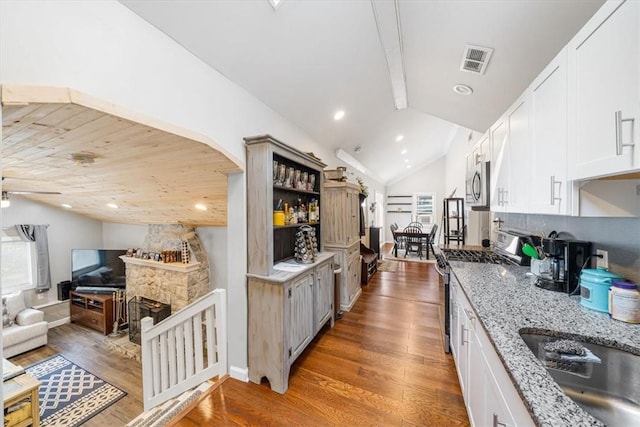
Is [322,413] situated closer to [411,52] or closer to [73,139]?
[73,139]

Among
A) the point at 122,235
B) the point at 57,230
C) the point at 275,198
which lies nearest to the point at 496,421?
the point at 275,198

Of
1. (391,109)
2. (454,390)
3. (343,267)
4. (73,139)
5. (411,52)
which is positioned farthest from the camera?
(391,109)

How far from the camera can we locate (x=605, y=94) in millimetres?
920

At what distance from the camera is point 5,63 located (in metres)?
0.96

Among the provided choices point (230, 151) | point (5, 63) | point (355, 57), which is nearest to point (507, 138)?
point (355, 57)

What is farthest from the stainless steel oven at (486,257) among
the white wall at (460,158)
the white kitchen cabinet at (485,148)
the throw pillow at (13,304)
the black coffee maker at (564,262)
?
the throw pillow at (13,304)

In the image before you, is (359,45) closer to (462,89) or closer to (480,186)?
(462,89)

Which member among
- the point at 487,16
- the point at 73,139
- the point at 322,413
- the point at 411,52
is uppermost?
the point at 411,52

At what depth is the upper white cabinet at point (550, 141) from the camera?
119cm

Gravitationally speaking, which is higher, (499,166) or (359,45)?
(359,45)

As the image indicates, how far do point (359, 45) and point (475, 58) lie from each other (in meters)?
1.00

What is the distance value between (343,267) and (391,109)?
102 inches

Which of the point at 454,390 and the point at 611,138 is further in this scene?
the point at 454,390

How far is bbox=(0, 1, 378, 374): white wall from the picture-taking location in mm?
1014
